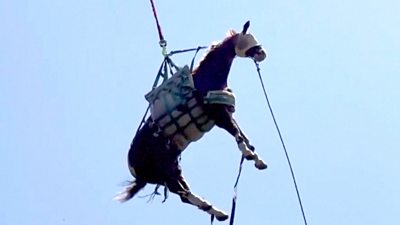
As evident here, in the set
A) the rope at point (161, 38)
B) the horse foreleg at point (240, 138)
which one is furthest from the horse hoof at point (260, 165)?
the rope at point (161, 38)

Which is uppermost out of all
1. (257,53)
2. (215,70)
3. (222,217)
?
(257,53)

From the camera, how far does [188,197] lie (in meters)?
9.05

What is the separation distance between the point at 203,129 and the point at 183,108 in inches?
8.7

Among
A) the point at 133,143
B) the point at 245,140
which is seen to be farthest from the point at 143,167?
the point at 245,140

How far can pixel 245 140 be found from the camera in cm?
872

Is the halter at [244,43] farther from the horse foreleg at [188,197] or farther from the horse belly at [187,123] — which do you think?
the horse foreleg at [188,197]

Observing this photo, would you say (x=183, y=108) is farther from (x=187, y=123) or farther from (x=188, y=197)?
(x=188, y=197)

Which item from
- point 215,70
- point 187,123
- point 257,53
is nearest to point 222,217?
point 187,123

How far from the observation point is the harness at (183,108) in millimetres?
8766

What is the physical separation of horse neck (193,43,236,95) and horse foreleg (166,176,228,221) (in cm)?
77

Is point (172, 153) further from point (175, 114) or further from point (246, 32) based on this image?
point (246, 32)

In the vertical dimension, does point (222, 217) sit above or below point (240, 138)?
below

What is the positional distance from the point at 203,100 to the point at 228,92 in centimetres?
19

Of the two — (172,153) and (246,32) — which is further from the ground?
(246,32)
